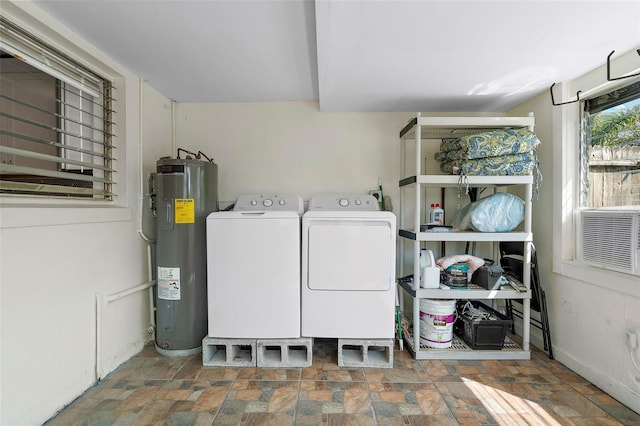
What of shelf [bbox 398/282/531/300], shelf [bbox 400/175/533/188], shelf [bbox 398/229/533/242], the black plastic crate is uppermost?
shelf [bbox 400/175/533/188]

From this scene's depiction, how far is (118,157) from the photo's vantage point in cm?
213

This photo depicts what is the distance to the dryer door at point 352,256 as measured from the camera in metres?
2.00

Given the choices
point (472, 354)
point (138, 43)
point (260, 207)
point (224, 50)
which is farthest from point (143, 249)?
point (472, 354)

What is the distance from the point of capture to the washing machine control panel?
2.46 meters

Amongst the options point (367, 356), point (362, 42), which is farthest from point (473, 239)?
point (362, 42)

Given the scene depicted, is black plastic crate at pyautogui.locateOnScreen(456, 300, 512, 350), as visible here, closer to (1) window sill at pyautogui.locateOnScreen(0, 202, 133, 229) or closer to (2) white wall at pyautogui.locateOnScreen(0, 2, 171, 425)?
(2) white wall at pyautogui.locateOnScreen(0, 2, 171, 425)

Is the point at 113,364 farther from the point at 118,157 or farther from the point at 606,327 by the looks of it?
the point at 606,327

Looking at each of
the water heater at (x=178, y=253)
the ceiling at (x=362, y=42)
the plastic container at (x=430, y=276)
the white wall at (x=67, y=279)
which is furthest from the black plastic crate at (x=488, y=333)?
the white wall at (x=67, y=279)

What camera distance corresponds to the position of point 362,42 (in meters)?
1.63

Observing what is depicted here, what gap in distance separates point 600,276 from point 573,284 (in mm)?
238

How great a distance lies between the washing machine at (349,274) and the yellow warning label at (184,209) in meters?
0.90

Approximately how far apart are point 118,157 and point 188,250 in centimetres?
89

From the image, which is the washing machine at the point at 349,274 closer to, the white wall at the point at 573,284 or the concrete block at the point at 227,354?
the concrete block at the point at 227,354

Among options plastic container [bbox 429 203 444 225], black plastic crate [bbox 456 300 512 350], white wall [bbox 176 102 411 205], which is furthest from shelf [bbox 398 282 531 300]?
white wall [bbox 176 102 411 205]
